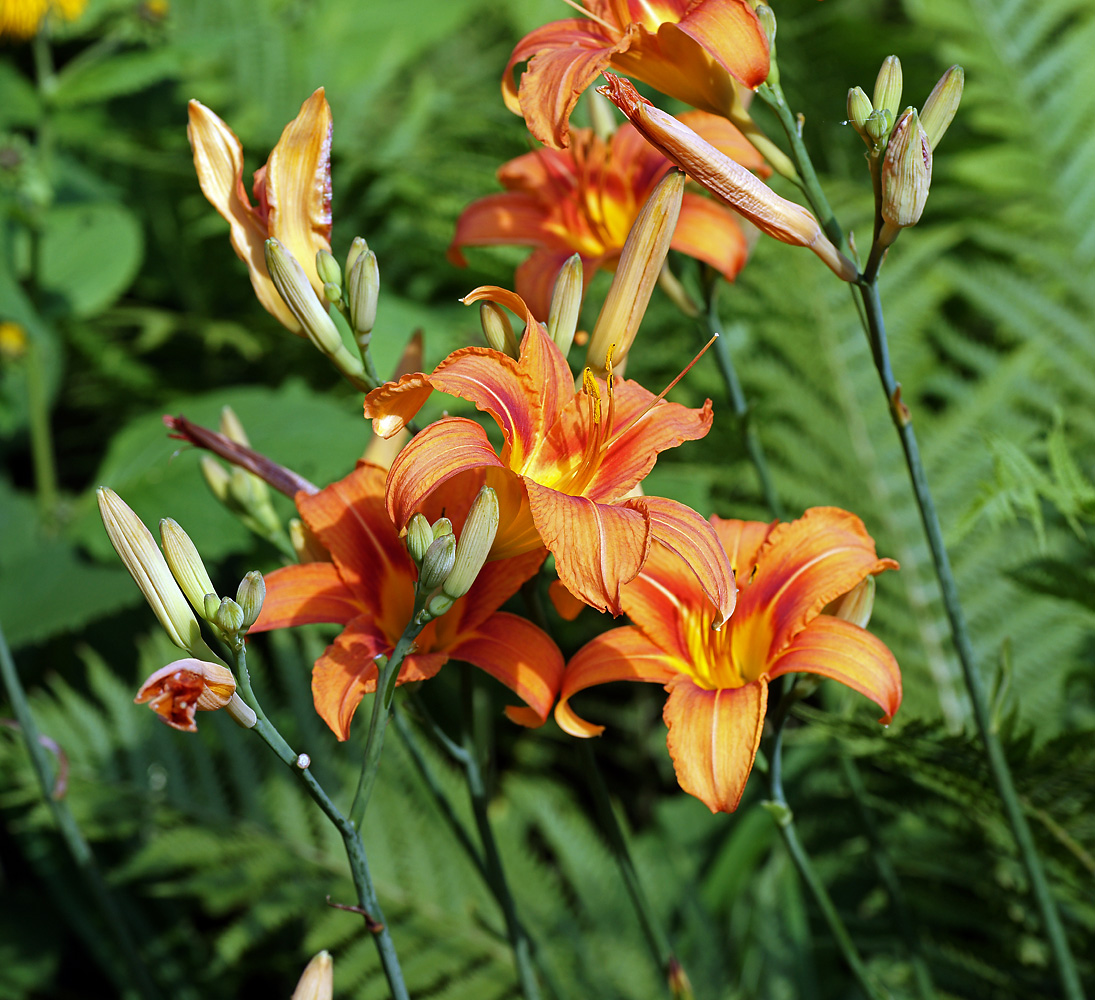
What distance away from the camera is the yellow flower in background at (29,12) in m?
1.96

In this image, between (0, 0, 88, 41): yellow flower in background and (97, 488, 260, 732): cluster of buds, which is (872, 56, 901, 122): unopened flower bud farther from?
(0, 0, 88, 41): yellow flower in background

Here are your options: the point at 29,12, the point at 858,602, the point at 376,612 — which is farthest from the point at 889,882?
the point at 29,12

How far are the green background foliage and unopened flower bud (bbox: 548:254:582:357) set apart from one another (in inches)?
14.9

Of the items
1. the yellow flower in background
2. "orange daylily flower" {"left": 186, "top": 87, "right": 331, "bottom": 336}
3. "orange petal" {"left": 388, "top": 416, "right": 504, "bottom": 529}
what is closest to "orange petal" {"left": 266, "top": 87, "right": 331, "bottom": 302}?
"orange daylily flower" {"left": 186, "top": 87, "right": 331, "bottom": 336}

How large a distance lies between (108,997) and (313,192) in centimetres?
169

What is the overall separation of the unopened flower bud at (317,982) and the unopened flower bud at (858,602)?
50cm

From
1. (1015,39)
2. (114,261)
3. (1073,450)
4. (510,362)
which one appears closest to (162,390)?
(114,261)

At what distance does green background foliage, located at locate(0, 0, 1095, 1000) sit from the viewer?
1.47m

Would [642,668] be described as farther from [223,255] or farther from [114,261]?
[223,255]

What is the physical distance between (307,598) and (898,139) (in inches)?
23.0

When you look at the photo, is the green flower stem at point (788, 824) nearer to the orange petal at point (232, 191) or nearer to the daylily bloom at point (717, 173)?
the daylily bloom at point (717, 173)

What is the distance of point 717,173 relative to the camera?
2.36 feet

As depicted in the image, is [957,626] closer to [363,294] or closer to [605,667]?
[605,667]

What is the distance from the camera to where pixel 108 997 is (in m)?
1.83
